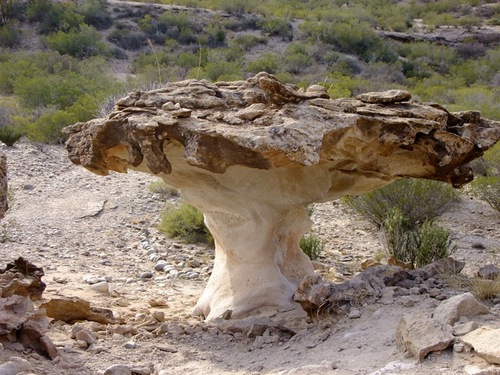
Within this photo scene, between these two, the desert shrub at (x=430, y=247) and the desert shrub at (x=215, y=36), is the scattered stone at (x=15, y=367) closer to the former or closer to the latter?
the desert shrub at (x=430, y=247)

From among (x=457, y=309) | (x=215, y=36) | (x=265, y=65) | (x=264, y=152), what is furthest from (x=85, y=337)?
(x=215, y=36)

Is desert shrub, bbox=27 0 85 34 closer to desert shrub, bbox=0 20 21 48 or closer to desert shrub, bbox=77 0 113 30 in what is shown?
desert shrub, bbox=77 0 113 30

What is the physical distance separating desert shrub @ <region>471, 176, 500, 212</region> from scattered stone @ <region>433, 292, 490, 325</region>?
239 inches

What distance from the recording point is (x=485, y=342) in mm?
3152

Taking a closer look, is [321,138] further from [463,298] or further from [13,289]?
[13,289]

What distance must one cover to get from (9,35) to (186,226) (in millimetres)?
18083

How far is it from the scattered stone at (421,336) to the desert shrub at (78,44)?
20.5 m

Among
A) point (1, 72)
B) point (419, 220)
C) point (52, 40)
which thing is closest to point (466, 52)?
point (52, 40)

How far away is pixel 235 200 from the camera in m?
5.18

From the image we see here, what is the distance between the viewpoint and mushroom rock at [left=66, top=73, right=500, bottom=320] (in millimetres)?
4473

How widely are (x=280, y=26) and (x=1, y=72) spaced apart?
1257 cm

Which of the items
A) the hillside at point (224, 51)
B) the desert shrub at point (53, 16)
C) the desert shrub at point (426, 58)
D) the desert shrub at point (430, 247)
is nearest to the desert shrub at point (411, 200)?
the desert shrub at point (430, 247)

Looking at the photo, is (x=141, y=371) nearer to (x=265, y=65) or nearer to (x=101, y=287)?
(x=101, y=287)

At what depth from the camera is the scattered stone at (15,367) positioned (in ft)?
10.4
